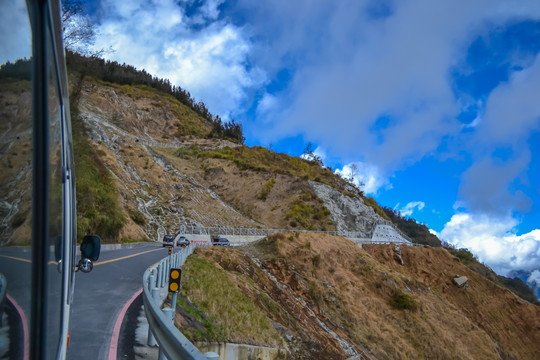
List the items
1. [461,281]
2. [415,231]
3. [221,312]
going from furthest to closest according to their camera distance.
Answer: [415,231], [461,281], [221,312]

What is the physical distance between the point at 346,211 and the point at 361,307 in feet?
128

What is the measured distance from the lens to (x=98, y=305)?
9398 mm

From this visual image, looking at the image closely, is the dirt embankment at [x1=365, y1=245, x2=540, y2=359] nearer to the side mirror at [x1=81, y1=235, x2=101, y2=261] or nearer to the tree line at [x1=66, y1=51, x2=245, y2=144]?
the side mirror at [x1=81, y1=235, x2=101, y2=261]

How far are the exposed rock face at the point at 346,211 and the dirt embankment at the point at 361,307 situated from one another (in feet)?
66.3

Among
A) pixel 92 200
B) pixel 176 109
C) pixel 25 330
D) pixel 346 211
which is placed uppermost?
pixel 176 109

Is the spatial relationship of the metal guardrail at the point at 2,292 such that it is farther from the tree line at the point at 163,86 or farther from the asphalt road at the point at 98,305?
the tree line at the point at 163,86

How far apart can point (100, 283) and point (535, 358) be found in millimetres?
43540

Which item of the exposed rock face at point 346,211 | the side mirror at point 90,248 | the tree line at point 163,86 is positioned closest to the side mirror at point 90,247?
Answer: the side mirror at point 90,248

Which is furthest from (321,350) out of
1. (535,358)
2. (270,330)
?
(535,358)

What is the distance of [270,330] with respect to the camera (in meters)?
15.4

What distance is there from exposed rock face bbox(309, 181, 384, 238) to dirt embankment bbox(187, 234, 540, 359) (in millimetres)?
20216

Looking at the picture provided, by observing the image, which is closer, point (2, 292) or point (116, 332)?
point (2, 292)

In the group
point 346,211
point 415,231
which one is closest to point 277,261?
point 346,211

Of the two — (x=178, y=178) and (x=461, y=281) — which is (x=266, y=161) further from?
(x=461, y=281)
